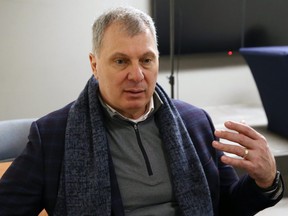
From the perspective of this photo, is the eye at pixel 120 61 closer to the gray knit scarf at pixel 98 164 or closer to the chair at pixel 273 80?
the gray knit scarf at pixel 98 164

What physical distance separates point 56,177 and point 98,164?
0.43ft

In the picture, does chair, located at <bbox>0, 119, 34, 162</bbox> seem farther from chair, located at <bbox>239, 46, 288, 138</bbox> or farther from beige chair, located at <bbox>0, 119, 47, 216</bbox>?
chair, located at <bbox>239, 46, 288, 138</bbox>

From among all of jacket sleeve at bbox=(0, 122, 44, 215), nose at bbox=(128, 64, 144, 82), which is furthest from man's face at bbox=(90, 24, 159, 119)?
jacket sleeve at bbox=(0, 122, 44, 215)

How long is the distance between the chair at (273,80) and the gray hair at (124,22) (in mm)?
1339

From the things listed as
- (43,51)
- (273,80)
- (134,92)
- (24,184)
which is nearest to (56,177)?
(24,184)

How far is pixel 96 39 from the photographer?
1.15 meters

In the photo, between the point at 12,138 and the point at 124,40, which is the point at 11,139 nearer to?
the point at 12,138

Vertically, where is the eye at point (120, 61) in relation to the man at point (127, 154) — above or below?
above

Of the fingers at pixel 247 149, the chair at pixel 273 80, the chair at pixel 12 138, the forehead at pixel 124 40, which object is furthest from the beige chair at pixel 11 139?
the chair at pixel 273 80

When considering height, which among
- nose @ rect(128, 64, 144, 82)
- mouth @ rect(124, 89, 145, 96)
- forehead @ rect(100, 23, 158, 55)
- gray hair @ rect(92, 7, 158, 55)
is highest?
gray hair @ rect(92, 7, 158, 55)

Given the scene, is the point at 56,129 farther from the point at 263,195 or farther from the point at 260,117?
the point at 260,117

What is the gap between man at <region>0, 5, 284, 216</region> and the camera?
41.6 inches

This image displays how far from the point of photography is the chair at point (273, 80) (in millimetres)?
2256

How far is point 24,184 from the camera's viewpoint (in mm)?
1042
